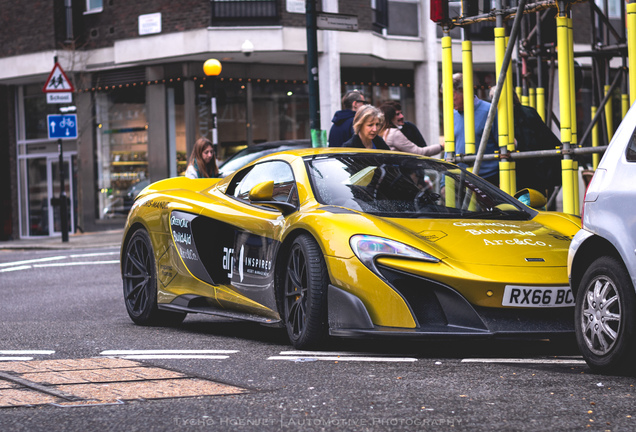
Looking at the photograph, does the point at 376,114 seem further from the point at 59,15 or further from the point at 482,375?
the point at 59,15

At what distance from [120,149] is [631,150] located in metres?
23.4

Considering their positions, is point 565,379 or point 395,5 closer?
point 565,379

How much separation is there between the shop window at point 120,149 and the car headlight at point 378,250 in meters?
21.5

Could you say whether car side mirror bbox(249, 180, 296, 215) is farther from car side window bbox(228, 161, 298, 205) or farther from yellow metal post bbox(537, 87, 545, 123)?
yellow metal post bbox(537, 87, 545, 123)

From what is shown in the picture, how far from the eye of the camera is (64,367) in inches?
230

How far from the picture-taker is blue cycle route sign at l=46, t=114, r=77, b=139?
22.5 m

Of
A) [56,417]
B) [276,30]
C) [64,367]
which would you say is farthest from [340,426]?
[276,30]

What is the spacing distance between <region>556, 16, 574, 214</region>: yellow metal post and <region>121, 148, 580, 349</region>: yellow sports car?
2127 millimetres

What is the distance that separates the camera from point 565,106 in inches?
369

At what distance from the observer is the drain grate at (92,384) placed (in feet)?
15.8

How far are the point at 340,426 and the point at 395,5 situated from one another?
1006 inches

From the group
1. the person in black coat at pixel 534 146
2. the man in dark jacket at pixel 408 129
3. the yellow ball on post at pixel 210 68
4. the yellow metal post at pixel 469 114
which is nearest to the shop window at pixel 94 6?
the yellow ball on post at pixel 210 68

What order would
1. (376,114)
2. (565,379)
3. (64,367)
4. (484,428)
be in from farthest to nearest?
(376,114)
(64,367)
(565,379)
(484,428)

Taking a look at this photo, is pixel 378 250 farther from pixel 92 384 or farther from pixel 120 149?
pixel 120 149
